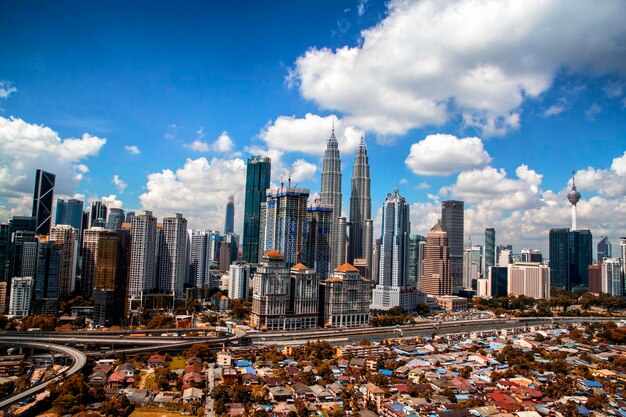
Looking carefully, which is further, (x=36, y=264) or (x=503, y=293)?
(x=503, y=293)

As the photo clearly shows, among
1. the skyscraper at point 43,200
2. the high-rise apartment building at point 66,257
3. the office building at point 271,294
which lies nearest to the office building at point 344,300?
the office building at point 271,294

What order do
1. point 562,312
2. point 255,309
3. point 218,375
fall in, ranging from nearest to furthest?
point 218,375 → point 255,309 → point 562,312

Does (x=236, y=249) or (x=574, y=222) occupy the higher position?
(x=574, y=222)

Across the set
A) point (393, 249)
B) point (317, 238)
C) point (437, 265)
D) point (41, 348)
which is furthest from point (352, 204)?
point (41, 348)

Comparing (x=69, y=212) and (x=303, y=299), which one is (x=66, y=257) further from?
(x=69, y=212)

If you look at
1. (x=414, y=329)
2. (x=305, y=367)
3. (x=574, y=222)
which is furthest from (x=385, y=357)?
(x=574, y=222)

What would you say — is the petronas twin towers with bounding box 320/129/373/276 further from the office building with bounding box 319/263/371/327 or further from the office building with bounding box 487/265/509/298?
the office building with bounding box 319/263/371/327

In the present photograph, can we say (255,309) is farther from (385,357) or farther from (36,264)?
(36,264)

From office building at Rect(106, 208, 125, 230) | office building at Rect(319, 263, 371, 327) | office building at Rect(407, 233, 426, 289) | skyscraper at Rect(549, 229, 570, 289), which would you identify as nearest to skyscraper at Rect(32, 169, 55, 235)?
office building at Rect(106, 208, 125, 230)
